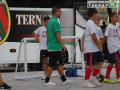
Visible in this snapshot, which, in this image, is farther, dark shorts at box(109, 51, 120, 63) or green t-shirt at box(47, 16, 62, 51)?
dark shorts at box(109, 51, 120, 63)

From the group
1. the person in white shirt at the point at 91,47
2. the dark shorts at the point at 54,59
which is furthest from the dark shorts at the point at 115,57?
the dark shorts at the point at 54,59

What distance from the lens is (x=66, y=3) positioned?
35.2ft

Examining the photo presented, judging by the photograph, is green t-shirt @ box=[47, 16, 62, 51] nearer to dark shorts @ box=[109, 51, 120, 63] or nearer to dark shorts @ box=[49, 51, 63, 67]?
dark shorts @ box=[49, 51, 63, 67]

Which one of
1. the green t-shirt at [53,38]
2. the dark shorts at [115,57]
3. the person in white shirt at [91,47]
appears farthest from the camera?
the dark shorts at [115,57]

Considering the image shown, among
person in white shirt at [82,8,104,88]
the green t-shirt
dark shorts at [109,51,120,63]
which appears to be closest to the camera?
person in white shirt at [82,8,104,88]

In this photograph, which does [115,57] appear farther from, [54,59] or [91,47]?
[54,59]

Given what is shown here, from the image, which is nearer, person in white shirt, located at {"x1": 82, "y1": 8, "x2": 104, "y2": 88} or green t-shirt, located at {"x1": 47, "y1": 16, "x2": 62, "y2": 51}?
person in white shirt, located at {"x1": 82, "y1": 8, "x2": 104, "y2": 88}

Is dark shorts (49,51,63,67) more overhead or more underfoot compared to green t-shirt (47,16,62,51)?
more underfoot

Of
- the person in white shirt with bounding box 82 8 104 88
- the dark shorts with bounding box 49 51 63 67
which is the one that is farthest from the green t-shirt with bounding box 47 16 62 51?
the person in white shirt with bounding box 82 8 104 88

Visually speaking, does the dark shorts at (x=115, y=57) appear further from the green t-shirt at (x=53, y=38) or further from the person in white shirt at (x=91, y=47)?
the green t-shirt at (x=53, y=38)

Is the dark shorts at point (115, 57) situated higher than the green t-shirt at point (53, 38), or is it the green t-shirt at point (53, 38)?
the green t-shirt at point (53, 38)

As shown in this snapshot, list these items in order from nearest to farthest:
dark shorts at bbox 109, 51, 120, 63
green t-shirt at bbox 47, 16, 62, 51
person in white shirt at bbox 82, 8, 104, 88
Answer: person in white shirt at bbox 82, 8, 104, 88 → green t-shirt at bbox 47, 16, 62, 51 → dark shorts at bbox 109, 51, 120, 63

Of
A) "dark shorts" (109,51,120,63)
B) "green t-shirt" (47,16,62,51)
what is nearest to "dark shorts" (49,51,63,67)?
"green t-shirt" (47,16,62,51)

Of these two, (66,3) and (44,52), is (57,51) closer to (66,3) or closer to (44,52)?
(44,52)
